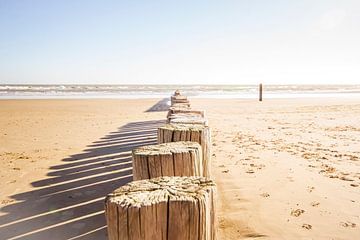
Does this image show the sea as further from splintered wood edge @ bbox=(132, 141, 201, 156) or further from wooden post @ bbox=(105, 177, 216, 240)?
wooden post @ bbox=(105, 177, 216, 240)

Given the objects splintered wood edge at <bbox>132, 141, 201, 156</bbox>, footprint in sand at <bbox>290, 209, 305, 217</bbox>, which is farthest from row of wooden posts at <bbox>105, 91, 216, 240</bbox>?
footprint in sand at <bbox>290, 209, 305, 217</bbox>

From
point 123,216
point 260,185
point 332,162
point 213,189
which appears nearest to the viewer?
point 123,216

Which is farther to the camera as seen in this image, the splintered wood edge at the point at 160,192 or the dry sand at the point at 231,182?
the dry sand at the point at 231,182

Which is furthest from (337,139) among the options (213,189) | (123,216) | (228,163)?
(123,216)

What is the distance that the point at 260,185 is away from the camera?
16.9ft

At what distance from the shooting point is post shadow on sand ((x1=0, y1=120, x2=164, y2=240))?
376cm

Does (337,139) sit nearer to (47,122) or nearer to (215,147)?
(215,147)

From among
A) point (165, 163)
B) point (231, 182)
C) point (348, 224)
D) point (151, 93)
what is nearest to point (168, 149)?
point (165, 163)

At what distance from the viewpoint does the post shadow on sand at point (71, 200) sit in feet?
12.3

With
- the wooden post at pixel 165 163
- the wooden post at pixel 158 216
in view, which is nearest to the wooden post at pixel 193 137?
the wooden post at pixel 165 163

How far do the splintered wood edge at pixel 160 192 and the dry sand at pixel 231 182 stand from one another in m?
1.73

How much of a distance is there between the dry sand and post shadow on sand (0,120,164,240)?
0.4 inches

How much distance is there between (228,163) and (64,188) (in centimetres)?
290

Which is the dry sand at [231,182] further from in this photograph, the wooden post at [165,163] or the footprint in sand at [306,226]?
the wooden post at [165,163]
